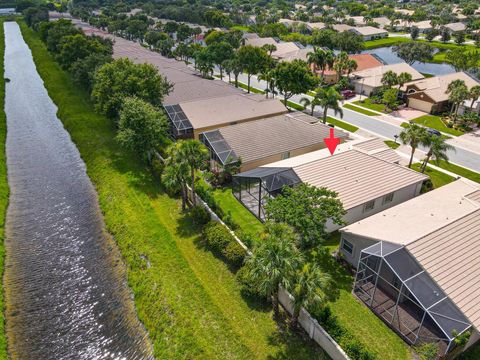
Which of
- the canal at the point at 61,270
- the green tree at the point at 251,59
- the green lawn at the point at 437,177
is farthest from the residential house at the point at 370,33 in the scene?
the canal at the point at 61,270

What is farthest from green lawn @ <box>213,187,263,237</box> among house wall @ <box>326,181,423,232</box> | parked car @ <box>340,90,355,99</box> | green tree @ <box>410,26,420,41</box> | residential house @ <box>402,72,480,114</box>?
green tree @ <box>410,26,420,41</box>

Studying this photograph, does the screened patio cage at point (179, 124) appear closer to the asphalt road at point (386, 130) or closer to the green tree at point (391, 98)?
the asphalt road at point (386, 130)

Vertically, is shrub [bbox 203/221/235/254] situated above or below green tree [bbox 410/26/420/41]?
below

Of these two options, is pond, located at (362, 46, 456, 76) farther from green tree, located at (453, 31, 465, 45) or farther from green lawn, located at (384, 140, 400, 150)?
green lawn, located at (384, 140, 400, 150)

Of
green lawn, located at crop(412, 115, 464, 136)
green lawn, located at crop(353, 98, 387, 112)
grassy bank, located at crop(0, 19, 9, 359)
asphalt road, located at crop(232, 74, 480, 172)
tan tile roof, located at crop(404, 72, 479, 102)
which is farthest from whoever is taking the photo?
green lawn, located at crop(353, 98, 387, 112)

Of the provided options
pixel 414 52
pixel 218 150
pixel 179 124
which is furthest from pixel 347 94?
pixel 218 150

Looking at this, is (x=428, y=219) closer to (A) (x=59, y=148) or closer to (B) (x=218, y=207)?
(B) (x=218, y=207)
